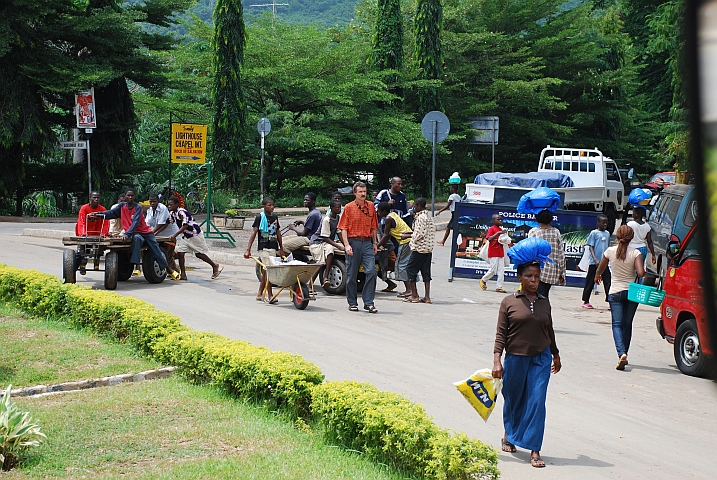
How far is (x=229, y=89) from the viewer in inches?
1214

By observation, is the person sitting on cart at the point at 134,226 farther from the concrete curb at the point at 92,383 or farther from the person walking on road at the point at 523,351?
the person walking on road at the point at 523,351

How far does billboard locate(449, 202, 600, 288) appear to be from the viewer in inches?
615

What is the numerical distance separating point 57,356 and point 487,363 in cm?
457

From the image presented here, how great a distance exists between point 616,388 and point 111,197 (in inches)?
963

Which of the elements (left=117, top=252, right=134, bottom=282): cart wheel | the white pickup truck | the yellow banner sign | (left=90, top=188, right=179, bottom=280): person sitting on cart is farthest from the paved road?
the white pickup truck

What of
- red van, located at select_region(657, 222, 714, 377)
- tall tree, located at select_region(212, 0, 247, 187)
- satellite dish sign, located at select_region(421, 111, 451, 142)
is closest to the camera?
red van, located at select_region(657, 222, 714, 377)

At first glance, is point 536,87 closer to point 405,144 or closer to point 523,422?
point 405,144

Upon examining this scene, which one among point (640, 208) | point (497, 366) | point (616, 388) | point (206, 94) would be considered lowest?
point (616, 388)

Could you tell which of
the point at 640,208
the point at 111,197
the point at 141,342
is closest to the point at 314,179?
the point at 111,197

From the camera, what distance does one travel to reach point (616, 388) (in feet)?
28.6

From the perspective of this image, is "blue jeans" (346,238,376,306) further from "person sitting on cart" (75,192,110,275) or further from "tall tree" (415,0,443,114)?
"tall tree" (415,0,443,114)

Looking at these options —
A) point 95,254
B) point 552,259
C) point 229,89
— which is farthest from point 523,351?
point 229,89

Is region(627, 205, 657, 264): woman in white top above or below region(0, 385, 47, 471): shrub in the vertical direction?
above

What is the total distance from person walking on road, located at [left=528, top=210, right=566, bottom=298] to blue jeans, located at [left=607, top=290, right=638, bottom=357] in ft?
2.96
